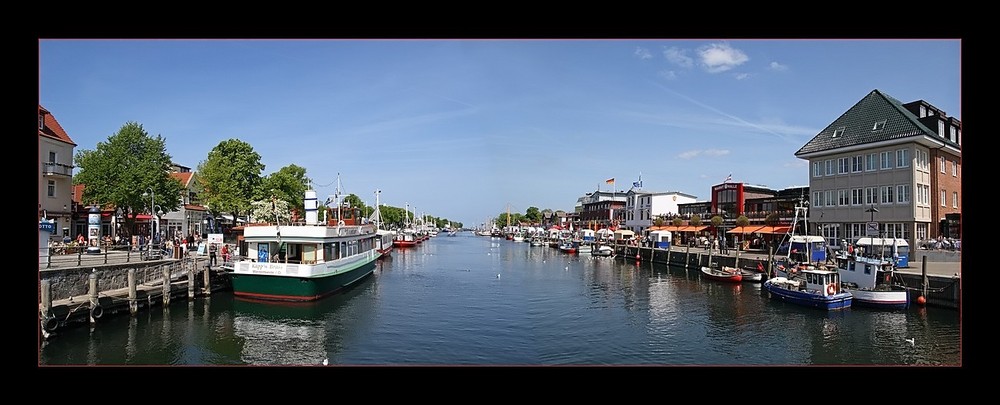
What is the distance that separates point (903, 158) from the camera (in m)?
33.0

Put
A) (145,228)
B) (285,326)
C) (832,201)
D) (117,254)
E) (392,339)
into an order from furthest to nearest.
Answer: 1. (145,228)
2. (832,201)
3. (117,254)
4. (285,326)
5. (392,339)

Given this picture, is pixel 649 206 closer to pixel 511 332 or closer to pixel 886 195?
pixel 886 195

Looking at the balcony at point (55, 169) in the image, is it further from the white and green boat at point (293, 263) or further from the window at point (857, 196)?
the window at point (857, 196)

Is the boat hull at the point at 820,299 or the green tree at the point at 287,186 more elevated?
the green tree at the point at 287,186

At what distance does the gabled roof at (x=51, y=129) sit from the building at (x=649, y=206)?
193ft

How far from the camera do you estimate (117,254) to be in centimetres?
2691

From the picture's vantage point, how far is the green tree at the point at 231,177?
4643 centimetres

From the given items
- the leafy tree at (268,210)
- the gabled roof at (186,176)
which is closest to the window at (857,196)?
the leafy tree at (268,210)

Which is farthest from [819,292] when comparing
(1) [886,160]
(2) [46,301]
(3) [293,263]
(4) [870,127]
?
(2) [46,301]
